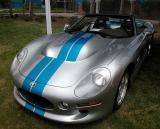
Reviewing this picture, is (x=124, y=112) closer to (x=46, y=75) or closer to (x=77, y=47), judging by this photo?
(x=77, y=47)

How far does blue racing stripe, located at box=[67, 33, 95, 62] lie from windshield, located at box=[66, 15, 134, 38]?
388 millimetres

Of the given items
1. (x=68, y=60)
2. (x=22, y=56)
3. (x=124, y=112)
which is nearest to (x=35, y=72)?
(x=68, y=60)

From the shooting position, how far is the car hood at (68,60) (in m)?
2.82

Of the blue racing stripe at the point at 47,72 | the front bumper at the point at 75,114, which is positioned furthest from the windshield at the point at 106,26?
the front bumper at the point at 75,114

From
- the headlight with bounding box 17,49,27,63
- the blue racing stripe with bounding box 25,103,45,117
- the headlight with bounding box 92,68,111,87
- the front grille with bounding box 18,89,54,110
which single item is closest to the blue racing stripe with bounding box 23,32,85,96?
the front grille with bounding box 18,89,54,110

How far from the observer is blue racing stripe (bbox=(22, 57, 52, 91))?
283 cm

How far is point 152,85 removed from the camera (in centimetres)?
418

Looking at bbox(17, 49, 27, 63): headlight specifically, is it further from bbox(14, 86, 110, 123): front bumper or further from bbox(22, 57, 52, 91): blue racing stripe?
bbox(14, 86, 110, 123): front bumper

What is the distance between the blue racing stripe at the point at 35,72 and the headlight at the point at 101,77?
71 cm

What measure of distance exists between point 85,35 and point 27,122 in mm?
1661

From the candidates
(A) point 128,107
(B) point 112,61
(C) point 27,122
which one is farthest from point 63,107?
(A) point 128,107

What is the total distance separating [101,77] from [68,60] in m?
0.57

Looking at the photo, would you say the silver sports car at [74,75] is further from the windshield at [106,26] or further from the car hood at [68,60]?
the windshield at [106,26]

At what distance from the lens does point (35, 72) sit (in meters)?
2.95
